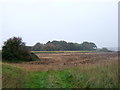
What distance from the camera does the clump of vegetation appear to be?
65.3 ft

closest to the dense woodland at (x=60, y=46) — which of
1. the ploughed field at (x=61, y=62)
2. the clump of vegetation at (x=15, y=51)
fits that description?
the clump of vegetation at (x=15, y=51)

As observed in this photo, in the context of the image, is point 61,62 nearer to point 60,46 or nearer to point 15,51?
point 15,51

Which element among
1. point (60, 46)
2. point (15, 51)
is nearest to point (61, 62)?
point (15, 51)

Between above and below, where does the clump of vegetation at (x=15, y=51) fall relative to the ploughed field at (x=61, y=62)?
above

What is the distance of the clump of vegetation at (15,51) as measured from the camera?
19891 millimetres

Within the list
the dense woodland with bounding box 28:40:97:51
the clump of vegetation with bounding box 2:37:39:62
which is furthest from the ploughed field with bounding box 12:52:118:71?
the dense woodland with bounding box 28:40:97:51

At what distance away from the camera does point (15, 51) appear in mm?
20812

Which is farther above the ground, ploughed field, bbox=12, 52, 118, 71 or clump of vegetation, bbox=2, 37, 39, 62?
clump of vegetation, bbox=2, 37, 39, 62

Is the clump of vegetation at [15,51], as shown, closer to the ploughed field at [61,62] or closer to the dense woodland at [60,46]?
the ploughed field at [61,62]

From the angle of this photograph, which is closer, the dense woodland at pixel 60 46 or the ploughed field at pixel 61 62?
the ploughed field at pixel 61 62

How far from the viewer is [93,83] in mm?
6684

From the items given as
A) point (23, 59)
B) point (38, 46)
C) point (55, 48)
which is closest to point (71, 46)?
point (55, 48)

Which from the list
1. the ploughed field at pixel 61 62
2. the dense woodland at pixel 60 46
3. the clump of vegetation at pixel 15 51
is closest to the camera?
the ploughed field at pixel 61 62

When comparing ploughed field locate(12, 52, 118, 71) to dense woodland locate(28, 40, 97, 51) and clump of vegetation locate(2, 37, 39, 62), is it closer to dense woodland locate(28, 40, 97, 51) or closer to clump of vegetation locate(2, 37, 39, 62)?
clump of vegetation locate(2, 37, 39, 62)
